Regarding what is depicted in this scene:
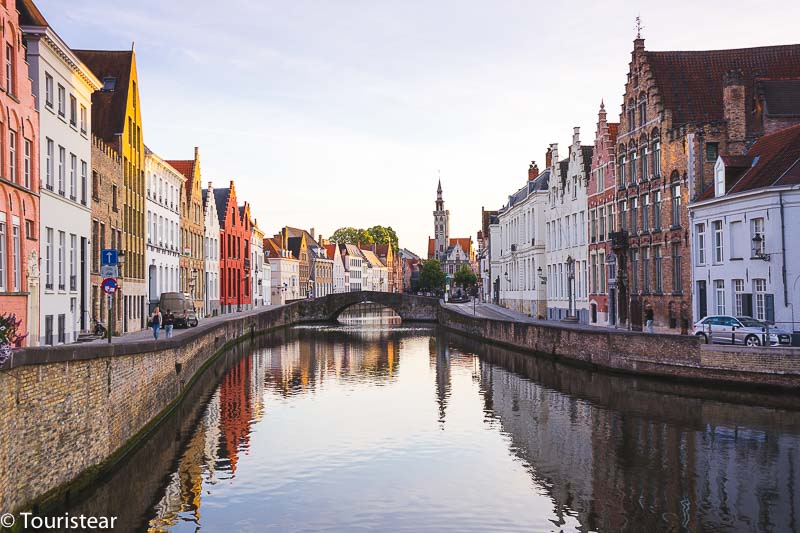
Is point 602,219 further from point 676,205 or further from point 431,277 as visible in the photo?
point 431,277

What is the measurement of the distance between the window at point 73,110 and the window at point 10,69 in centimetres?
723

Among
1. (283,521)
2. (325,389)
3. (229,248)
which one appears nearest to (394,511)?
(283,521)

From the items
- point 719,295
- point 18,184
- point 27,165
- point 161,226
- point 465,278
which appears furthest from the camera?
point 465,278

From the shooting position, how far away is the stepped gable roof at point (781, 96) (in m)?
37.6

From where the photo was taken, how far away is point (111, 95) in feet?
133

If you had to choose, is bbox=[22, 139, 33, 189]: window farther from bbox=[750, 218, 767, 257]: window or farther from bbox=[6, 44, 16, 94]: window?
bbox=[750, 218, 767, 257]: window

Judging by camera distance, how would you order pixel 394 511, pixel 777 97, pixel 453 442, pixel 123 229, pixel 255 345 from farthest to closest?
pixel 255 345 → pixel 123 229 → pixel 777 97 → pixel 453 442 → pixel 394 511

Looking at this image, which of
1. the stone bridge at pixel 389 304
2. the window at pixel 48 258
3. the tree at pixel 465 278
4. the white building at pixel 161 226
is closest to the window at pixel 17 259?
the window at pixel 48 258

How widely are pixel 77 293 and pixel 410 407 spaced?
1327 centimetres

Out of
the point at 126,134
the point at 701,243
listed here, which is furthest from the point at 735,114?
the point at 126,134

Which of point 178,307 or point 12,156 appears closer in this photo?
point 12,156

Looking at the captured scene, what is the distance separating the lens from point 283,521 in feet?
48.1

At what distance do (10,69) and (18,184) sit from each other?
125 inches

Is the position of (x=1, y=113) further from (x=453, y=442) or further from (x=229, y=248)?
(x=229, y=248)
